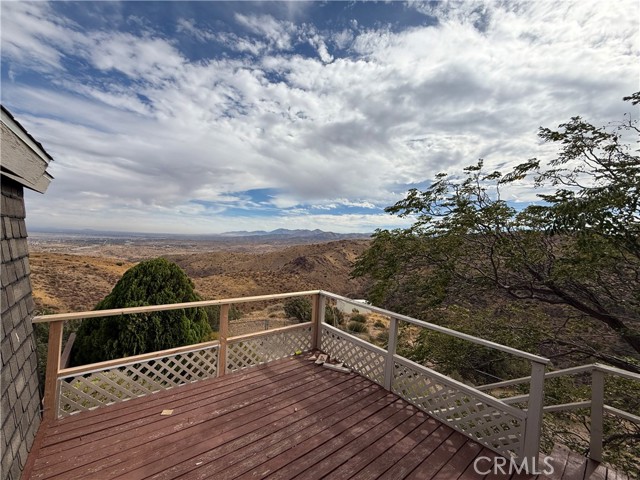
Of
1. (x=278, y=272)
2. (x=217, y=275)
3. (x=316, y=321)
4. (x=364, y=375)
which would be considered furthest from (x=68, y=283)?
(x=364, y=375)

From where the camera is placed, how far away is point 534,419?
2.36 metres

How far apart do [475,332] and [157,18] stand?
30.3ft

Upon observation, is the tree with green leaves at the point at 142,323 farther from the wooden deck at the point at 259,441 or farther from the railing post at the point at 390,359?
the railing post at the point at 390,359

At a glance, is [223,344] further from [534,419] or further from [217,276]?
[217,276]

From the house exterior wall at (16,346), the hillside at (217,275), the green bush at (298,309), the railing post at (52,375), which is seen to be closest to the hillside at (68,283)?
the hillside at (217,275)

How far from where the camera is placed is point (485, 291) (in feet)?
23.2

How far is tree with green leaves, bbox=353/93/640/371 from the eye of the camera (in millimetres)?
4492

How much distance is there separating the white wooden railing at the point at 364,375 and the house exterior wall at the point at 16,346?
29cm

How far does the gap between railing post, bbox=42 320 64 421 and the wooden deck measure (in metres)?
0.13

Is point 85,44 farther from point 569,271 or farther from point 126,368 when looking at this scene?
point 569,271

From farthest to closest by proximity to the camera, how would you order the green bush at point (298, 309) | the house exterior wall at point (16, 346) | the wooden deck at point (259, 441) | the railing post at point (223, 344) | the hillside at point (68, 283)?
the hillside at point (68, 283), the green bush at point (298, 309), the railing post at point (223, 344), the wooden deck at point (259, 441), the house exterior wall at point (16, 346)

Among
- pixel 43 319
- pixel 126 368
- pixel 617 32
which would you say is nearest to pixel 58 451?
pixel 126 368

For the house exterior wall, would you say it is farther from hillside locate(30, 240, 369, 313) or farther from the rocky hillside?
the rocky hillside

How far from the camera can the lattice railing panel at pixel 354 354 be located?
3.81 meters
